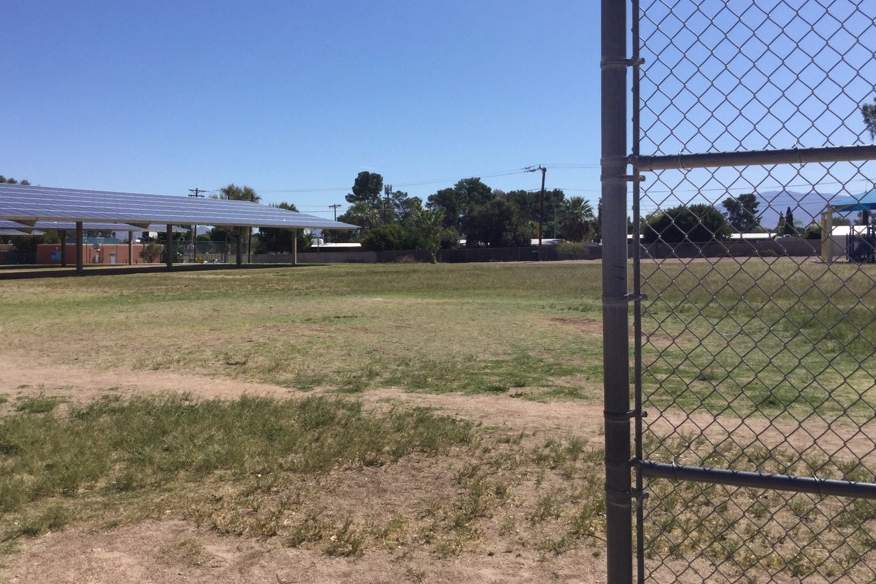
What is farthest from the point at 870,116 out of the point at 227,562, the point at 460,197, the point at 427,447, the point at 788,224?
the point at 460,197

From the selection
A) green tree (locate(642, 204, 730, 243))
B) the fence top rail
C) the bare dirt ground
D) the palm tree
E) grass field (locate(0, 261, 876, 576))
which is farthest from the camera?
the palm tree

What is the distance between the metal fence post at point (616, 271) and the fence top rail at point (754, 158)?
10 centimetres

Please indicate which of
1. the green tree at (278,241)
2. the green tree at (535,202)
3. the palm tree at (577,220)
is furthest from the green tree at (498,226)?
the green tree at (535,202)

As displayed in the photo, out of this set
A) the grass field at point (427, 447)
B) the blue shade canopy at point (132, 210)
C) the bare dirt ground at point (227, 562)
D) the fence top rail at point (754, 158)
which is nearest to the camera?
the fence top rail at point (754, 158)

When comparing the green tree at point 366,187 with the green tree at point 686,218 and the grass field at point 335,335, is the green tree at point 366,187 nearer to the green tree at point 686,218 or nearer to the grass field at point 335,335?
the grass field at point 335,335

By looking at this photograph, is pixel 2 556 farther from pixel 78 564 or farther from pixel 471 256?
pixel 471 256

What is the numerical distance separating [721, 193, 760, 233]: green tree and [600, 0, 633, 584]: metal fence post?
1.41 feet

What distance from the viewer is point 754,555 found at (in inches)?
167

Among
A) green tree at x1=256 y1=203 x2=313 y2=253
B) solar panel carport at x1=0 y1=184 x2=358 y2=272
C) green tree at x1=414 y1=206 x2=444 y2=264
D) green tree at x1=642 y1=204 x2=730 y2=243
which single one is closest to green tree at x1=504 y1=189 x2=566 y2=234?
green tree at x1=414 y1=206 x2=444 y2=264

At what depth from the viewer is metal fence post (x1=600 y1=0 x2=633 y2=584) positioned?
275 centimetres

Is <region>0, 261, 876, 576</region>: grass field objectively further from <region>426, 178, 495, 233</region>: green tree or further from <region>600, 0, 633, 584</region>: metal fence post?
<region>426, 178, 495, 233</region>: green tree

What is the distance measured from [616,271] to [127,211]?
46.1 metres

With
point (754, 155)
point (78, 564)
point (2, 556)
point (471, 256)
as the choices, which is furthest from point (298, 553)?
point (471, 256)

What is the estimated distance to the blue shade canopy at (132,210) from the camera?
39.2 m
